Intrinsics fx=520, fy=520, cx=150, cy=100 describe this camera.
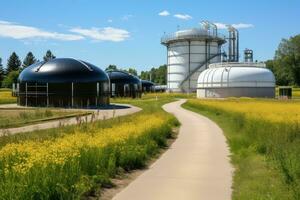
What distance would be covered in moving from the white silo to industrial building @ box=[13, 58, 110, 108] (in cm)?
6519

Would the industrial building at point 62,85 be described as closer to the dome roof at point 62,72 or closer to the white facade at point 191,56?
the dome roof at point 62,72

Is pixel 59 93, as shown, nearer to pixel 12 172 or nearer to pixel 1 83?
pixel 12 172

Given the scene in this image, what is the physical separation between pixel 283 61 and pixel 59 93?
3958 inches

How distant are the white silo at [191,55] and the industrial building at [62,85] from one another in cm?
6519

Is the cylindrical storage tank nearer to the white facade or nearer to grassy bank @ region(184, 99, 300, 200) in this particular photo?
the white facade

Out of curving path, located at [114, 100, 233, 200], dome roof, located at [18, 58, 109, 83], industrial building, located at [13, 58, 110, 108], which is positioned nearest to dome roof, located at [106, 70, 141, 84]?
dome roof, located at [18, 58, 109, 83]

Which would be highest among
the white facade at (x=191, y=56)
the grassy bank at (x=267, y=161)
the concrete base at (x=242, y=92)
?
the white facade at (x=191, y=56)

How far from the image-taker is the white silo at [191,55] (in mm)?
115750

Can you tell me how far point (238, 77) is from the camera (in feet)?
300

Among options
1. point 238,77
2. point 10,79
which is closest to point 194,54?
point 238,77

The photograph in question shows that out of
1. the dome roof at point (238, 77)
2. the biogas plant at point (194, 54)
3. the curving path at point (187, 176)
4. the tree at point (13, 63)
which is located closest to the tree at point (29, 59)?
the tree at point (13, 63)

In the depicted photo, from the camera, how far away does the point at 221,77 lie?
92.4 meters

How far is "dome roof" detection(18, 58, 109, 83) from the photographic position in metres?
49.6

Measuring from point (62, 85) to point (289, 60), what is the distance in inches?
3953
